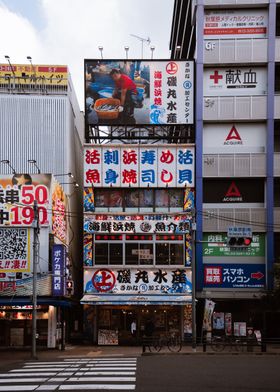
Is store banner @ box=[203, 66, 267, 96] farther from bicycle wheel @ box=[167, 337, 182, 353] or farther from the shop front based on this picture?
bicycle wheel @ box=[167, 337, 182, 353]

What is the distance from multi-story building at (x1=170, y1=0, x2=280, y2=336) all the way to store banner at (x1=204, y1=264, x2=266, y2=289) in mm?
67

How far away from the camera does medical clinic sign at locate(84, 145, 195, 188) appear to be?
3888cm

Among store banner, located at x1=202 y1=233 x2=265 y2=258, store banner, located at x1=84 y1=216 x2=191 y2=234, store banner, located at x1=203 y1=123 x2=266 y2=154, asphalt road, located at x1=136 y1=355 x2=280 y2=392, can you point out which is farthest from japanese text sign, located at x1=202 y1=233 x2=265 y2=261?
asphalt road, located at x1=136 y1=355 x2=280 y2=392

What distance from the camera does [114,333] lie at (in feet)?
124

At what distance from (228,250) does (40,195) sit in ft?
46.2

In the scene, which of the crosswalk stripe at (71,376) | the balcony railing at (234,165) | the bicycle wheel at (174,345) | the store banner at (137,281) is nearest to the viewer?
the crosswalk stripe at (71,376)

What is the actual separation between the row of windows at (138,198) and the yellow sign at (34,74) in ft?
28.1

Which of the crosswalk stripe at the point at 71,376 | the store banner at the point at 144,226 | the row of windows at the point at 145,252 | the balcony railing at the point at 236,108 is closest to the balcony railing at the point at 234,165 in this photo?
the balcony railing at the point at 236,108

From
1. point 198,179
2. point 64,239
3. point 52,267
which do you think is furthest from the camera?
point 198,179

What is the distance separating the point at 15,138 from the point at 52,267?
11957mm

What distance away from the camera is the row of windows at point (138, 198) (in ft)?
129

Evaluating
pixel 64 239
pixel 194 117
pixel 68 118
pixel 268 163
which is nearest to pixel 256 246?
pixel 268 163

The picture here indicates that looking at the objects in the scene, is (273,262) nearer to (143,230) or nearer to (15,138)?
(143,230)

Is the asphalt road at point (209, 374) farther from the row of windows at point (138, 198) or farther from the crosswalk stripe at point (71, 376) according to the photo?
the row of windows at point (138, 198)
